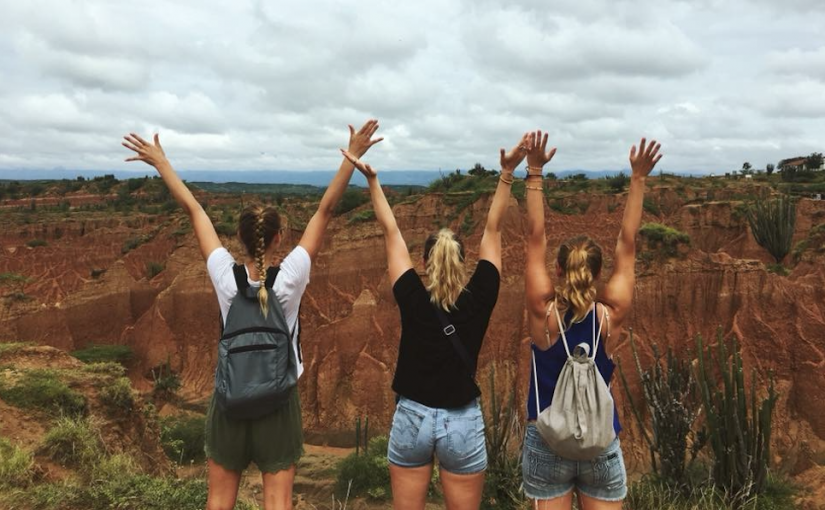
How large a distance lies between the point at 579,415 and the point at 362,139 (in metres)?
2.14

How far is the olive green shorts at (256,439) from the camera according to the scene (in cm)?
312

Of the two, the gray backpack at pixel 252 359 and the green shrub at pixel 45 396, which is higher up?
the gray backpack at pixel 252 359

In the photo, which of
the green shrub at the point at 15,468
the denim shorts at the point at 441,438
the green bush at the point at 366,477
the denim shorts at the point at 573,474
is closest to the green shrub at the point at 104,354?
the green bush at the point at 366,477

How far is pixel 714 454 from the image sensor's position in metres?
5.55

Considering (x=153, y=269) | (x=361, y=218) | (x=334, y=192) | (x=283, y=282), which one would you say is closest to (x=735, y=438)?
(x=334, y=192)

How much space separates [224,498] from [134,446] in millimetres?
4999

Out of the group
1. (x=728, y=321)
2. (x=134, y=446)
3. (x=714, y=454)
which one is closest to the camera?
(x=714, y=454)

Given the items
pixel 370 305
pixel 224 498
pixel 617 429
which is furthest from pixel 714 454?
pixel 370 305

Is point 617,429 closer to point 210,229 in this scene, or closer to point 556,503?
point 556,503

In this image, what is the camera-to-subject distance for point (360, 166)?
3598mm

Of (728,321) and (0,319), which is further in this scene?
(0,319)

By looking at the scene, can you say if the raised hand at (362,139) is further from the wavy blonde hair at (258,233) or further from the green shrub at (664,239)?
the green shrub at (664,239)

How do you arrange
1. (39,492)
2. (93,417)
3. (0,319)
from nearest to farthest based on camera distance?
(39,492), (93,417), (0,319)

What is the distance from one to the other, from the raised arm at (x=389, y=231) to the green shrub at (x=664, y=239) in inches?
501
